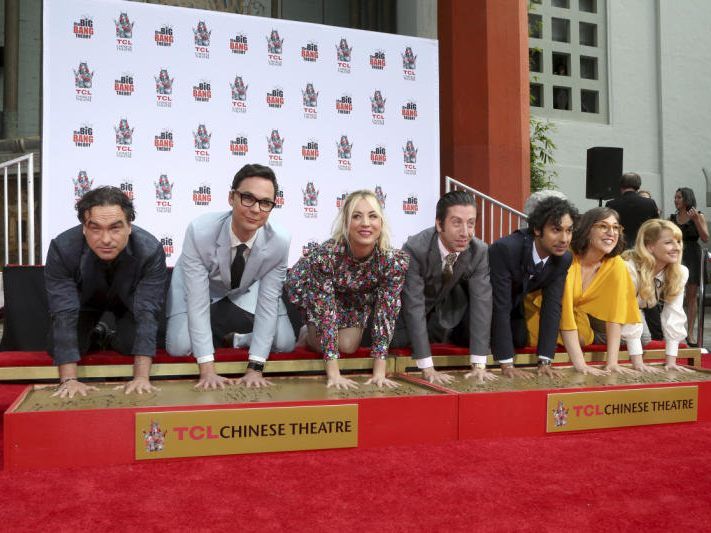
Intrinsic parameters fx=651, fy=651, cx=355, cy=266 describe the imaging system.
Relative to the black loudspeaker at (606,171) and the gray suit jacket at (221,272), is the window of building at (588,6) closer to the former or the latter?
the black loudspeaker at (606,171)

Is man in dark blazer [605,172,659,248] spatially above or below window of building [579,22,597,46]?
below

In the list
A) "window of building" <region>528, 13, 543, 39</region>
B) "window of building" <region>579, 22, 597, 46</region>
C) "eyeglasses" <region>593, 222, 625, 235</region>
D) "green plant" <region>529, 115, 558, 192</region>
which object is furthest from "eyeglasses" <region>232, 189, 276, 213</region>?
"window of building" <region>579, 22, 597, 46</region>

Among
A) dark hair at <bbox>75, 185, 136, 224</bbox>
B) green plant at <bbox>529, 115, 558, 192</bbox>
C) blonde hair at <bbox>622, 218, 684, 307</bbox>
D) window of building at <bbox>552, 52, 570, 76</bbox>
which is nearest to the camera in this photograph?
dark hair at <bbox>75, 185, 136, 224</bbox>

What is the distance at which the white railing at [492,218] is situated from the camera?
586 centimetres

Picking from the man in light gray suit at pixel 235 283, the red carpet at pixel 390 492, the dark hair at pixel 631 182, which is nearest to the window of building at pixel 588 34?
the dark hair at pixel 631 182

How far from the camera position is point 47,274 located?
2.24 meters

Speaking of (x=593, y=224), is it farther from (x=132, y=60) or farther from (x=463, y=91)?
(x=463, y=91)

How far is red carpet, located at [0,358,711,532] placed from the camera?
4.66 ft

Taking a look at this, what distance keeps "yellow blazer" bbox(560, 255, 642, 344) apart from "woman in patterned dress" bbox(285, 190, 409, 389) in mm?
829

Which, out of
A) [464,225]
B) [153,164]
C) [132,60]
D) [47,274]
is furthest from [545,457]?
[132,60]

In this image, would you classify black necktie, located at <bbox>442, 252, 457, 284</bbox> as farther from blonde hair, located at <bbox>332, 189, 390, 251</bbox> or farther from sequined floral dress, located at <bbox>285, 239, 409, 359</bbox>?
blonde hair, located at <bbox>332, 189, 390, 251</bbox>

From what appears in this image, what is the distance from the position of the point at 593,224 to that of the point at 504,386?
3.40 feet

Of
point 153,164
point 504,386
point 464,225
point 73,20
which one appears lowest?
point 504,386

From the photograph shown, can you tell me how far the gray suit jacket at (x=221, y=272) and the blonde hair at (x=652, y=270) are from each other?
1781 millimetres
